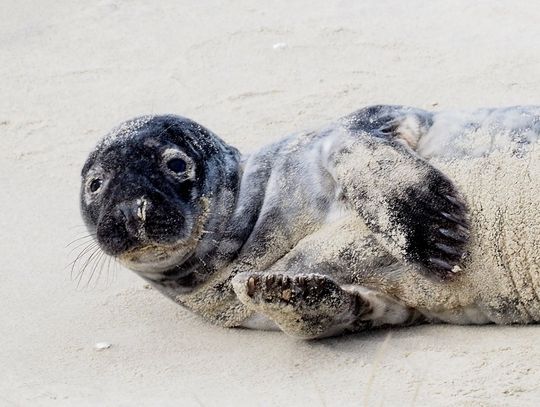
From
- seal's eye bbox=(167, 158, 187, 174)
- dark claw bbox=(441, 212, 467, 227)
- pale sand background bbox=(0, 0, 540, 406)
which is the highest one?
seal's eye bbox=(167, 158, 187, 174)

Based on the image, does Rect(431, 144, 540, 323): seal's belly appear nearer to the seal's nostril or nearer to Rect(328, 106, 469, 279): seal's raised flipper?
Rect(328, 106, 469, 279): seal's raised flipper

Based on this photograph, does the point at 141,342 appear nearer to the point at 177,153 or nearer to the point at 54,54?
the point at 177,153

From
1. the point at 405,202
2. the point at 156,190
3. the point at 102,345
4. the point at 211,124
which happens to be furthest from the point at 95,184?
the point at 211,124

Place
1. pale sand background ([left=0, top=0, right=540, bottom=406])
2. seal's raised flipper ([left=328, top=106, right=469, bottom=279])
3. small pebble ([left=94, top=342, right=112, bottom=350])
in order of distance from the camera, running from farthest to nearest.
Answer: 1. small pebble ([left=94, top=342, right=112, bottom=350])
2. seal's raised flipper ([left=328, top=106, right=469, bottom=279])
3. pale sand background ([left=0, top=0, right=540, bottom=406])

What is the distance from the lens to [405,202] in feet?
15.4

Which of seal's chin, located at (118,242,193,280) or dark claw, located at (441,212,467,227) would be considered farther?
seal's chin, located at (118,242,193,280)

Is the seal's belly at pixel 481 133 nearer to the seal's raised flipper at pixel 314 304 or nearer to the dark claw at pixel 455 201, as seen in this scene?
the dark claw at pixel 455 201

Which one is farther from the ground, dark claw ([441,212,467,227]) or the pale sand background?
dark claw ([441,212,467,227])

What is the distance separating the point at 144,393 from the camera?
4578 mm

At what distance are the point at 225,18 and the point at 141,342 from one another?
3.57 meters

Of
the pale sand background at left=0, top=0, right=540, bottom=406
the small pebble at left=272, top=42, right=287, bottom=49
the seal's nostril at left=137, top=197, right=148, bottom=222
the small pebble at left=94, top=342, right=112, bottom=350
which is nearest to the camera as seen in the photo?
the pale sand background at left=0, top=0, right=540, bottom=406

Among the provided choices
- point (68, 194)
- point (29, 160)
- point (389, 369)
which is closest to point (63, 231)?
point (68, 194)

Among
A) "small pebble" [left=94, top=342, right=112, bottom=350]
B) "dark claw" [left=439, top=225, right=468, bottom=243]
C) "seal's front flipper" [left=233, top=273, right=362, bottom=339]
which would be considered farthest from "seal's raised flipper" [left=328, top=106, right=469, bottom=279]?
"small pebble" [left=94, top=342, right=112, bottom=350]

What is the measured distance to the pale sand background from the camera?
451cm
